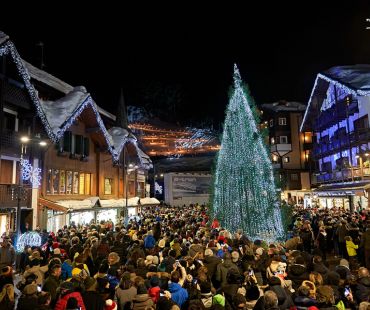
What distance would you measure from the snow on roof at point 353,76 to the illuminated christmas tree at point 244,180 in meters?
17.4

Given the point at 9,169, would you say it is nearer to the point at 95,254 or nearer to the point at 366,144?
the point at 95,254

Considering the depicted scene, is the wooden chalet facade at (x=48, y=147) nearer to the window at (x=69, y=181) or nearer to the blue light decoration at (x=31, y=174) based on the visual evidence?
the window at (x=69, y=181)

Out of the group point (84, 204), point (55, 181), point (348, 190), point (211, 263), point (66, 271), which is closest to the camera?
point (66, 271)

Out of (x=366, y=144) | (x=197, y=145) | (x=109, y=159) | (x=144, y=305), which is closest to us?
(x=144, y=305)

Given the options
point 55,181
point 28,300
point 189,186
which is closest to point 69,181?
point 55,181

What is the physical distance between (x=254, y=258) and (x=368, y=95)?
2706 centimetres

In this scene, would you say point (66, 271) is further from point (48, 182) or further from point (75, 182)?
point (75, 182)

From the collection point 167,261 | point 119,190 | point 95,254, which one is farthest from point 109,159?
point 167,261

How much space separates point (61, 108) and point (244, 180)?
41.8 ft

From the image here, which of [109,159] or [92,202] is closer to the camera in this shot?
[92,202]

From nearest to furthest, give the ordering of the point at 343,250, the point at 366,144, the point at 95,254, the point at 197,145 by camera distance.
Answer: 1. the point at 95,254
2. the point at 343,250
3. the point at 366,144
4. the point at 197,145

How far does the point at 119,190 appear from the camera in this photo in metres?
33.6

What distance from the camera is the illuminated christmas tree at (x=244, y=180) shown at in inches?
686

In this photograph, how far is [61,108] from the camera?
2250cm
